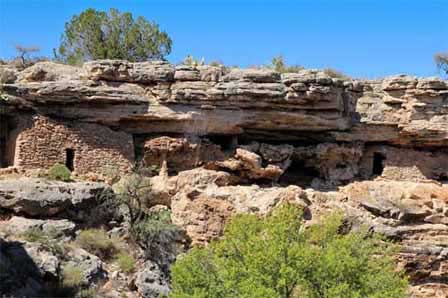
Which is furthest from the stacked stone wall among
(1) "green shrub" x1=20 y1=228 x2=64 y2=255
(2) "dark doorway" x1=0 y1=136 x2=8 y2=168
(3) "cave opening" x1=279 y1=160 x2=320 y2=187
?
(3) "cave opening" x1=279 y1=160 x2=320 y2=187

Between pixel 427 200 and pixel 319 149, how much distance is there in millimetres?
4086

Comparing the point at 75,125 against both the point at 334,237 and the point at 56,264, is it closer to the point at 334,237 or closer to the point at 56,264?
the point at 56,264

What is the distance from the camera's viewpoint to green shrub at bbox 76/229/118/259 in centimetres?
1955

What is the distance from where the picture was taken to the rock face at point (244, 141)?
22.7 m

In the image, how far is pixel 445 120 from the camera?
87.0 ft

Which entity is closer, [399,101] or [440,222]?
[440,222]

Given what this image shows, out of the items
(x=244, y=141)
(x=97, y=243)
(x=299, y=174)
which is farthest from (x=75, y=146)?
(x=299, y=174)

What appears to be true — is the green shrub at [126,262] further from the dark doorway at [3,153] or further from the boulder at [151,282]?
the dark doorway at [3,153]

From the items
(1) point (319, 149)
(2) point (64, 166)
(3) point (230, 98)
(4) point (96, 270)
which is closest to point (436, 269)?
(1) point (319, 149)

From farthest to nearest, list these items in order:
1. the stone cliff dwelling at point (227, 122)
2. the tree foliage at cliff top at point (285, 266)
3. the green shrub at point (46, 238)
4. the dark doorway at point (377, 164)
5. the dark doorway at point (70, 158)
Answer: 1. the dark doorway at point (377, 164)
2. the dark doorway at point (70, 158)
3. the stone cliff dwelling at point (227, 122)
4. the green shrub at point (46, 238)
5. the tree foliage at cliff top at point (285, 266)

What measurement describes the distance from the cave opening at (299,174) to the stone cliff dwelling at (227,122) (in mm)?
40

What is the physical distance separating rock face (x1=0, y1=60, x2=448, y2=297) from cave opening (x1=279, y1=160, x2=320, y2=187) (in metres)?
0.04

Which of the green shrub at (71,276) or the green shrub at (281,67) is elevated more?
the green shrub at (281,67)

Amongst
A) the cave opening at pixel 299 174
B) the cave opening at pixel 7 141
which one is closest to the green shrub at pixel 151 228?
the cave opening at pixel 7 141
